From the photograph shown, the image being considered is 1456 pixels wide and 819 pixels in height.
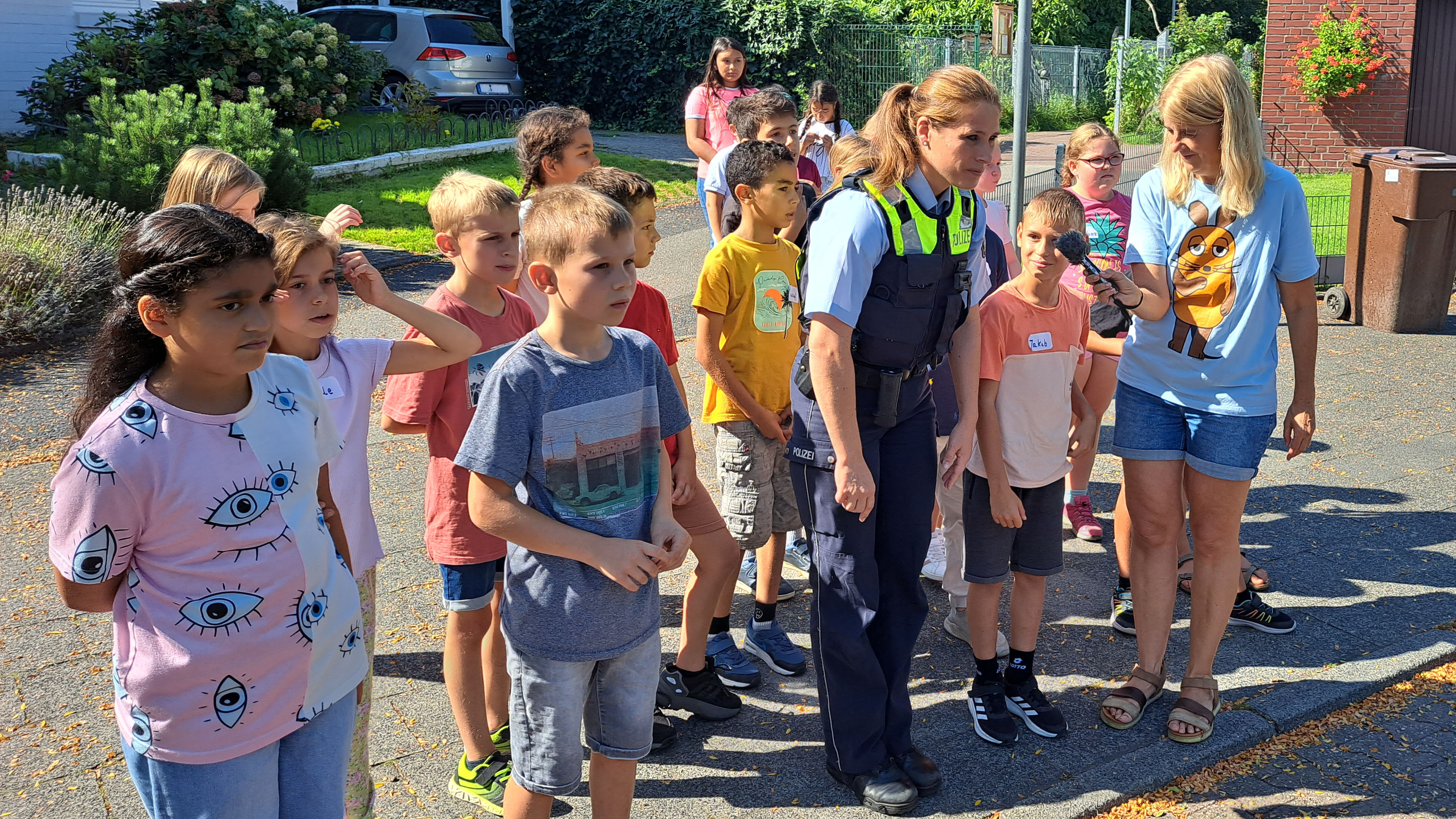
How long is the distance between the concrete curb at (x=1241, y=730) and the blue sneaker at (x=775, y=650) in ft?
3.40

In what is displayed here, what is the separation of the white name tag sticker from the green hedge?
1844 centimetres

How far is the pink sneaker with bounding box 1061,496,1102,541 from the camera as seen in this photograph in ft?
17.7

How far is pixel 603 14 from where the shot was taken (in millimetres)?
22219

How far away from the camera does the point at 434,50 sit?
18344 millimetres

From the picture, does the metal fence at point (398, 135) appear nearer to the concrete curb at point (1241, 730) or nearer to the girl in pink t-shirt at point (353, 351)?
the girl in pink t-shirt at point (353, 351)

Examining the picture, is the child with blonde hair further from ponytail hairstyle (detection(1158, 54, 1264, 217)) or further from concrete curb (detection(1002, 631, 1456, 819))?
concrete curb (detection(1002, 631, 1456, 819))

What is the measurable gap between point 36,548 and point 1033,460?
4475 millimetres

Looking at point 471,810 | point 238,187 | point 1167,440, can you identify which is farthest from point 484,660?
point 1167,440

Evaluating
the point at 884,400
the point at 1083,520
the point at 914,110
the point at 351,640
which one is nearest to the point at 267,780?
the point at 351,640

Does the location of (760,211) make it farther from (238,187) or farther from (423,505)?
(423,505)

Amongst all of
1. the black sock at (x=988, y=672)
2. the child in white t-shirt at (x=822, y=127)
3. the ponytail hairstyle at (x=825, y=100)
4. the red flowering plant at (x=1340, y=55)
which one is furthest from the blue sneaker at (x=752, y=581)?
the red flowering plant at (x=1340, y=55)

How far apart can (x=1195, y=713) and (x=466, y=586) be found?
241 cm

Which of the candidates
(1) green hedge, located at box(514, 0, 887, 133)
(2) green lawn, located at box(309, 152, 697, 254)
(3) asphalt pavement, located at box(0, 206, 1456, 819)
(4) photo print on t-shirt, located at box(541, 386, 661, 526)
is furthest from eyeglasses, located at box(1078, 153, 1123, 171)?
(1) green hedge, located at box(514, 0, 887, 133)

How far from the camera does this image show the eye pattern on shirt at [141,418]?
2080 millimetres
